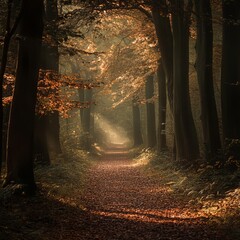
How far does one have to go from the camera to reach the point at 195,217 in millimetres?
8727

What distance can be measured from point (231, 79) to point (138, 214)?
5.55 m

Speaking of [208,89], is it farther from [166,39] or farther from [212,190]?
[166,39]

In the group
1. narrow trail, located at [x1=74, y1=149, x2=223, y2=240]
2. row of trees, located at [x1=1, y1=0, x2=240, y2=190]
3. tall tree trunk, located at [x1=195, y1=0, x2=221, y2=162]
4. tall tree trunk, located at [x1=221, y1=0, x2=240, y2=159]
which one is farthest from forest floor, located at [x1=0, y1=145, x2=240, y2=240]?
tall tree trunk, located at [x1=221, y1=0, x2=240, y2=159]

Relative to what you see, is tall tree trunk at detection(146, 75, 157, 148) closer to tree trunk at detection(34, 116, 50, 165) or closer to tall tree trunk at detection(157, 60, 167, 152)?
tall tree trunk at detection(157, 60, 167, 152)

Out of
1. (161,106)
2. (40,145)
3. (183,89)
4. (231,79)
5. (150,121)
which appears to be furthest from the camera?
(150,121)

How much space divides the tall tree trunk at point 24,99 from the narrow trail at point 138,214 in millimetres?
2158

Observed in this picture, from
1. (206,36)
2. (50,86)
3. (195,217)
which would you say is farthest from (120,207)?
(206,36)

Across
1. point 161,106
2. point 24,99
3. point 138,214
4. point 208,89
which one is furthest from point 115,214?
point 161,106

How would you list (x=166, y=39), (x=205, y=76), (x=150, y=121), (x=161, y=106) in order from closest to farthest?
(x=205, y=76) → (x=166, y=39) → (x=161, y=106) → (x=150, y=121)

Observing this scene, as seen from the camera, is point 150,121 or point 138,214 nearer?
point 138,214

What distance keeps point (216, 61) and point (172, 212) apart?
14.2 meters

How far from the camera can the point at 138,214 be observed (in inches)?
372

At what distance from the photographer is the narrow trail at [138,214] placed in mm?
7422

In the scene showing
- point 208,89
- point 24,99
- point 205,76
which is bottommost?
point 24,99
